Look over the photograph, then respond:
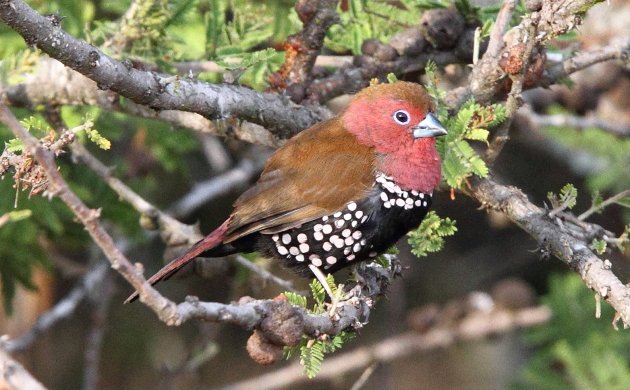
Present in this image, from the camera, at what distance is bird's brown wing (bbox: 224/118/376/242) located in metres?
4.63

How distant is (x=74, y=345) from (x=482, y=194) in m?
5.28

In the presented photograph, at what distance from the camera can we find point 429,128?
459 cm

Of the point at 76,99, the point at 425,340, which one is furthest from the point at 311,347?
the point at 425,340

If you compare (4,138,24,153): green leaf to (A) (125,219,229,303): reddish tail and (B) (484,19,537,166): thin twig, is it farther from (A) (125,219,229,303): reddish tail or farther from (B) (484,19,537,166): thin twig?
(B) (484,19,537,166): thin twig

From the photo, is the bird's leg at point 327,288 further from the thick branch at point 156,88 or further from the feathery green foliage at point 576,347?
the feathery green foliage at point 576,347

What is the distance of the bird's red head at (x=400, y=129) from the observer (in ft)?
15.1

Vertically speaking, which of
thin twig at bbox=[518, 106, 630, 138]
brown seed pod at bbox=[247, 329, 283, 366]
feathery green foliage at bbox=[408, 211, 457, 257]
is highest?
brown seed pod at bbox=[247, 329, 283, 366]

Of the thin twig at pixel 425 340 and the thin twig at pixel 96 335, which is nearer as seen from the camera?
the thin twig at pixel 96 335

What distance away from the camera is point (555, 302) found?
645cm

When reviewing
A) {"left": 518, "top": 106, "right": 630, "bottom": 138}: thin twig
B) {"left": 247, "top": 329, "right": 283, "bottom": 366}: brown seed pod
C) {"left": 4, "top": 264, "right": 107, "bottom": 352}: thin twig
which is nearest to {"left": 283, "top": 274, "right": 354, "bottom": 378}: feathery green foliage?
{"left": 247, "top": 329, "right": 283, "bottom": 366}: brown seed pod

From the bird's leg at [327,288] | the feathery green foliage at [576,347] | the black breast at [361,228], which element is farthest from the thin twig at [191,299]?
the feathery green foliage at [576,347]

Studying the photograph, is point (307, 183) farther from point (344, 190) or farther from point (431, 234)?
point (431, 234)

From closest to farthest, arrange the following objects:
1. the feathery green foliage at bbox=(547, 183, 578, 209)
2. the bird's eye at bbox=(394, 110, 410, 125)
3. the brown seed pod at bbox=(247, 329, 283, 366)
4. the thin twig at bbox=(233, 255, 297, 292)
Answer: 1. the brown seed pod at bbox=(247, 329, 283, 366)
2. the feathery green foliage at bbox=(547, 183, 578, 209)
3. the bird's eye at bbox=(394, 110, 410, 125)
4. the thin twig at bbox=(233, 255, 297, 292)

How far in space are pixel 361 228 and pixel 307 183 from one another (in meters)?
0.34
